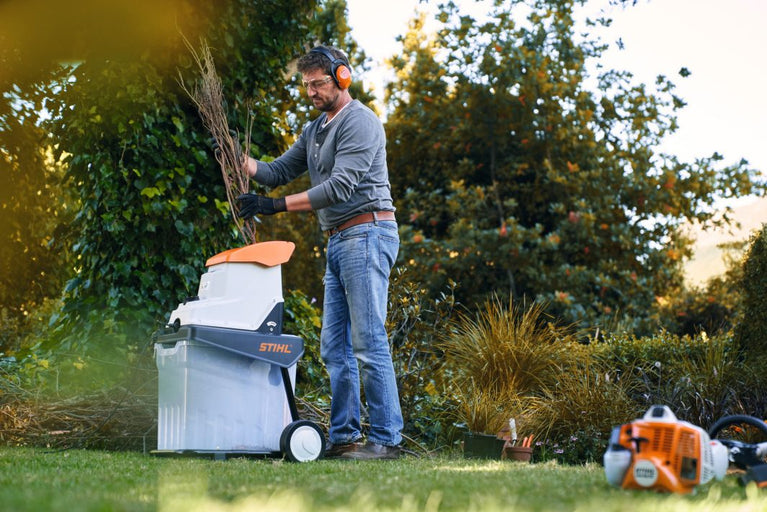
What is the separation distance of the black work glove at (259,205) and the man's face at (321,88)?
0.56m

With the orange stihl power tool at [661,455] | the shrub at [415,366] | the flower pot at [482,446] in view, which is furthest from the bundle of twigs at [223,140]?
the orange stihl power tool at [661,455]

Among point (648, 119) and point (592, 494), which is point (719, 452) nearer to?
point (592, 494)

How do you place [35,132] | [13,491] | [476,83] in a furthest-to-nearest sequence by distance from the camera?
[476,83]
[35,132]
[13,491]

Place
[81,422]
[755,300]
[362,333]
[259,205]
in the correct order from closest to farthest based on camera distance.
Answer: [259,205] < [362,333] < [81,422] < [755,300]

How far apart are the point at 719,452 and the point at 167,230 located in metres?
3.85

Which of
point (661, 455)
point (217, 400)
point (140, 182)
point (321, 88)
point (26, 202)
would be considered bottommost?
point (661, 455)

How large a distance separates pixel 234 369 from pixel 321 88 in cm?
140

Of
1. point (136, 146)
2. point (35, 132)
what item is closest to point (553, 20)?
point (35, 132)

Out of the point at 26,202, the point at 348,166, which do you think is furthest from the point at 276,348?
the point at 26,202

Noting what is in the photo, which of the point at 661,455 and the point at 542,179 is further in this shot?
the point at 542,179

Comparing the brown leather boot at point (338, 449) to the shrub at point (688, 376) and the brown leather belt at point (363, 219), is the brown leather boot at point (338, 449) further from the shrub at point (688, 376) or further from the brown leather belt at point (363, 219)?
the shrub at point (688, 376)

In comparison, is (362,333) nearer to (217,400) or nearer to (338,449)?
(338,449)

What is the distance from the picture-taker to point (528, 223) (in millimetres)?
12992

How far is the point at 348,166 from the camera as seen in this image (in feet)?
13.0
